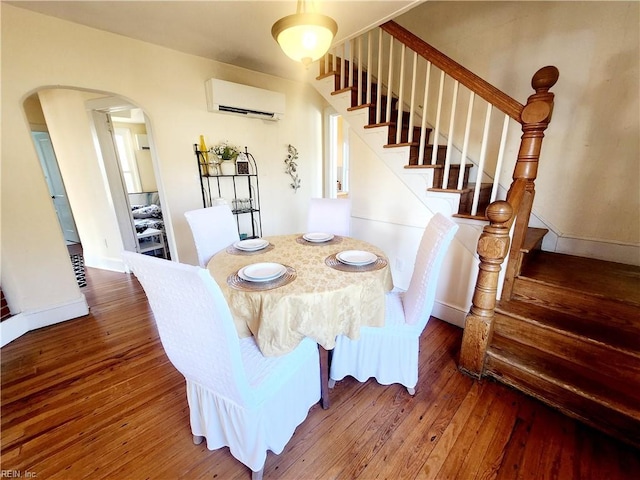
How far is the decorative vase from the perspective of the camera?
9.43 ft

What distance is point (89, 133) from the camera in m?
2.98

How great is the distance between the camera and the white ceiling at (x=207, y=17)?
183 centimetres

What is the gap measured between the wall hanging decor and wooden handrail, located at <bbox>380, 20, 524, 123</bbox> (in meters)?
1.75

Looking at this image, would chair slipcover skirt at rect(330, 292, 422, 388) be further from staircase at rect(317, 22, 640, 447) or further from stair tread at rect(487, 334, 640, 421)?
stair tread at rect(487, 334, 640, 421)

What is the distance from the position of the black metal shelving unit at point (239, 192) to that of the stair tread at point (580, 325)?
265 centimetres

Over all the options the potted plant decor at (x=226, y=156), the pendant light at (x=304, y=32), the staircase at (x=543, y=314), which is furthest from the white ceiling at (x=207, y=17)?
the potted plant decor at (x=226, y=156)

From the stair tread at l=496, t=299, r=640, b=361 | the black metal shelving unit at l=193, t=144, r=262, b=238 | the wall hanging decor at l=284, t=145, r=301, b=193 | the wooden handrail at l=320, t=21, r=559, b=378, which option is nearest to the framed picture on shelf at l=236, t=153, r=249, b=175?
the black metal shelving unit at l=193, t=144, r=262, b=238

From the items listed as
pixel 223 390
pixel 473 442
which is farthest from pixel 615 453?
pixel 223 390

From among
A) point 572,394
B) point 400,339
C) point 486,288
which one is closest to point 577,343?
point 572,394

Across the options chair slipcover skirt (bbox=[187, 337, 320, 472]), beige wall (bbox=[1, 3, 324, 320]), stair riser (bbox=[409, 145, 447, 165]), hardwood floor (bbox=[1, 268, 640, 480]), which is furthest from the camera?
stair riser (bbox=[409, 145, 447, 165])

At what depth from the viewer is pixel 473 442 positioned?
128 cm

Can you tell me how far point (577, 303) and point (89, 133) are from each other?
465cm

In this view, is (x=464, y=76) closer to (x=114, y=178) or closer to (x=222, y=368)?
(x=222, y=368)

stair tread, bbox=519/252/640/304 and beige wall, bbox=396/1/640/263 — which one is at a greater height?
beige wall, bbox=396/1/640/263
